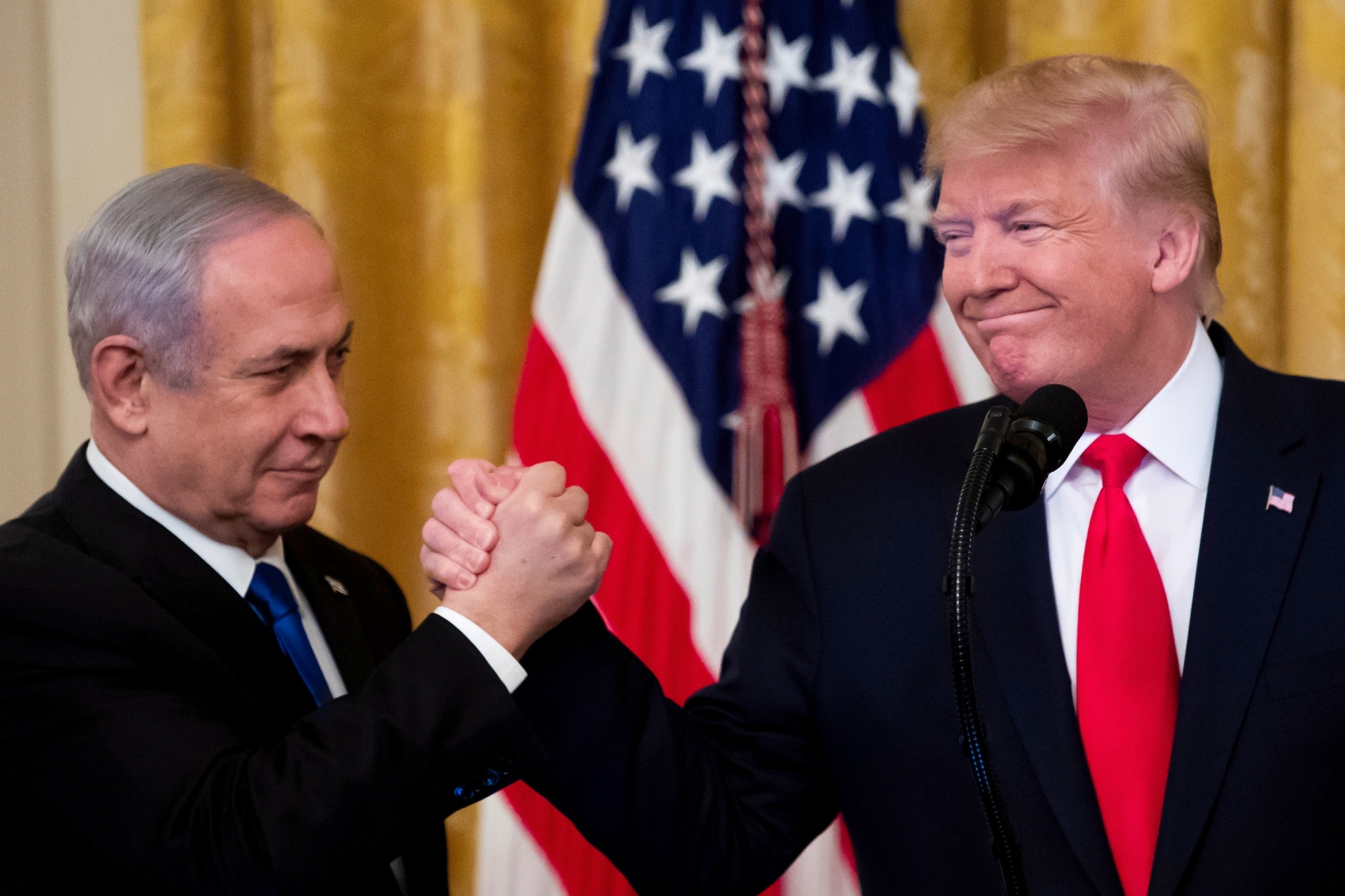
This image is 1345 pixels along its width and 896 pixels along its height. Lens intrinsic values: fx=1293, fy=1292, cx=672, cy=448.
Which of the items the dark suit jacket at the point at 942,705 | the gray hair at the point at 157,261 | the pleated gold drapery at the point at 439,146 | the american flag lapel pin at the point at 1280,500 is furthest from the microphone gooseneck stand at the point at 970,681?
the pleated gold drapery at the point at 439,146

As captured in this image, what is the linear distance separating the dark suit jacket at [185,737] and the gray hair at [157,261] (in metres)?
0.19

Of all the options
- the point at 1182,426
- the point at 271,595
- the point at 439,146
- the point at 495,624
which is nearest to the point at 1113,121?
the point at 1182,426

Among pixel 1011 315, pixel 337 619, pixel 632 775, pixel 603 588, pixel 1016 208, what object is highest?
pixel 1016 208

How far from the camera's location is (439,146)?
9.76ft

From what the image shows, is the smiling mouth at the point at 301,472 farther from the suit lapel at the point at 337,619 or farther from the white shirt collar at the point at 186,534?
the suit lapel at the point at 337,619

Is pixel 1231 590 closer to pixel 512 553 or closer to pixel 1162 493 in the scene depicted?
pixel 1162 493

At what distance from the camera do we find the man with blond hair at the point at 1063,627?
141cm

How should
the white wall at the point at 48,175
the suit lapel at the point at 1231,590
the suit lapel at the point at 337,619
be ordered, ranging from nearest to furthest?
the suit lapel at the point at 1231,590 < the suit lapel at the point at 337,619 < the white wall at the point at 48,175

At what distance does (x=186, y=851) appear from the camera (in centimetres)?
124

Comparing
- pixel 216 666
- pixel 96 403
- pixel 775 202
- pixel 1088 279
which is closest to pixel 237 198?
pixel 96 403

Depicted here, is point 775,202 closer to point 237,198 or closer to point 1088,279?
point 1088,279

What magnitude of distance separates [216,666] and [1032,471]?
0.89 metres

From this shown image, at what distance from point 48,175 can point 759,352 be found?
1.66 meters

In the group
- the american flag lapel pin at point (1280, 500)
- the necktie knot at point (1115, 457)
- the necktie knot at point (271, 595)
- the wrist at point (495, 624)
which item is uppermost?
the necktie knot at point (1115, 457)
